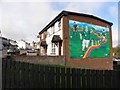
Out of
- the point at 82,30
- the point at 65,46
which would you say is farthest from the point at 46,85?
the point at 82,30

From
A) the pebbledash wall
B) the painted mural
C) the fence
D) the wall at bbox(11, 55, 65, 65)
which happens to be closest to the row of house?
the wall at bbox(11, 55, 65, 65)

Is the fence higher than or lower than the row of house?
lower

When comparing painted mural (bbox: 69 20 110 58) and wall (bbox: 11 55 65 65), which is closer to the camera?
Result: wall (bbox: 11 55 65 65)

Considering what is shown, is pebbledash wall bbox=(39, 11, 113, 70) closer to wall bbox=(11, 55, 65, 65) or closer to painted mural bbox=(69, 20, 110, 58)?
painted mural bbox=(69, 20, 110, 58)

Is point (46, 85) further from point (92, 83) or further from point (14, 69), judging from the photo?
point (14, 69)

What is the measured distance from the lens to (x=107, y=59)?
24.2 meters

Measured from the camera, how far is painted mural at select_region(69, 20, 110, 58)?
804 inches

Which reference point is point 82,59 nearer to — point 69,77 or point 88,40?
point 88,40

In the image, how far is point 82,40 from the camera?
21.2 metres

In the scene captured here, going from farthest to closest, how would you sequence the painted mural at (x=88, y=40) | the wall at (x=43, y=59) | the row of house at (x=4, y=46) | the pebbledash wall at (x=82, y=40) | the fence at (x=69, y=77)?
the row of house at (x=4, y=46) → the painted mural at (x=88, y=40) → the pebbledash wall at (x=82, y=40) → the wall at (x=43, y=59) → the fence at (x=69, y=77)

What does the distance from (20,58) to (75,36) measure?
7207 millimetres

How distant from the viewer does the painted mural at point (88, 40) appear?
20.4 m

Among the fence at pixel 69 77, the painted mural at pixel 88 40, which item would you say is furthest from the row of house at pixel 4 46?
the fence at pixel 69 77

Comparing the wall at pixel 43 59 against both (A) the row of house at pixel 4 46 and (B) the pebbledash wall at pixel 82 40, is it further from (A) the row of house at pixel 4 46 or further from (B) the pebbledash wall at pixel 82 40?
(A) the row of house at pixel 4 46
